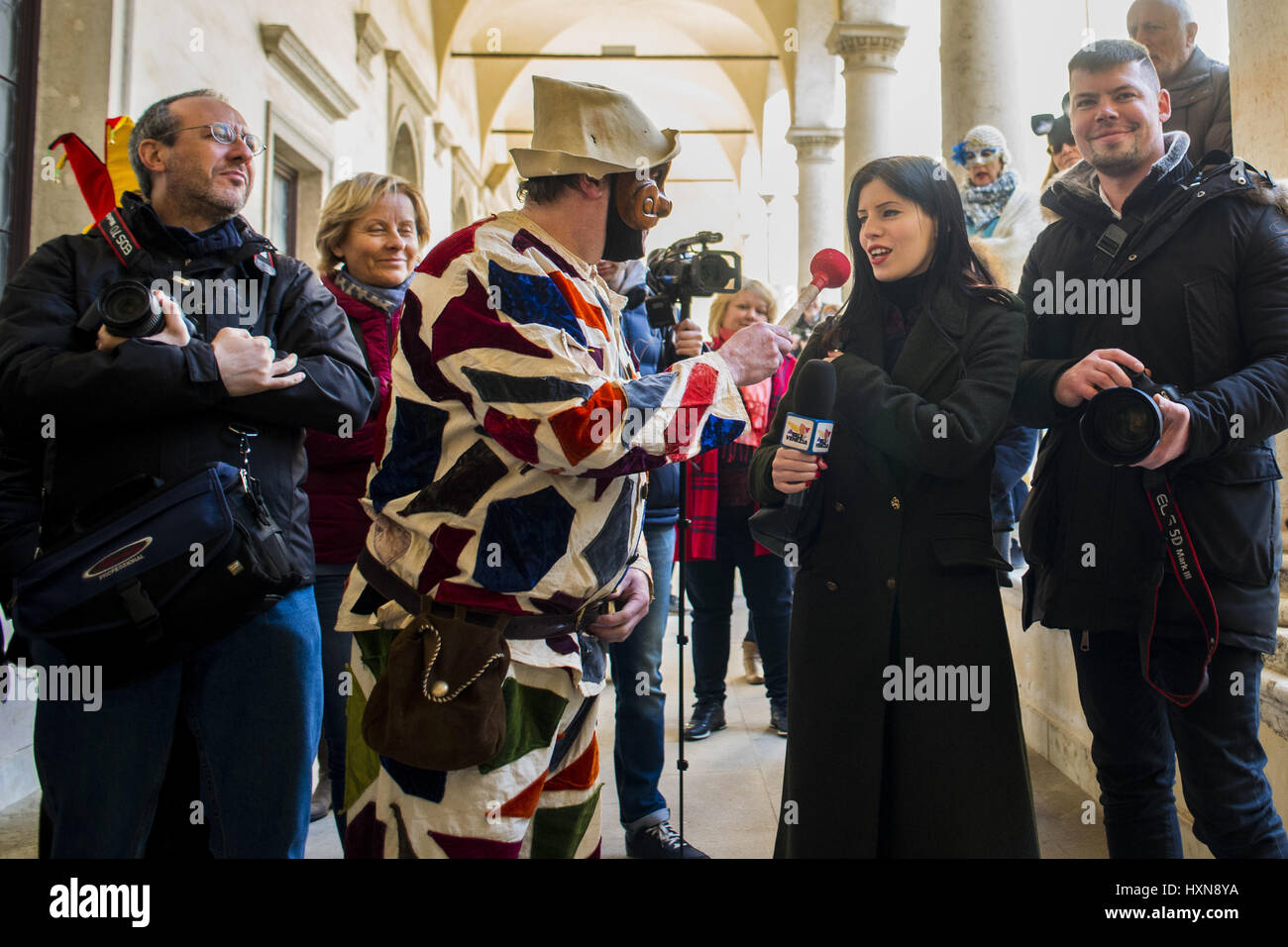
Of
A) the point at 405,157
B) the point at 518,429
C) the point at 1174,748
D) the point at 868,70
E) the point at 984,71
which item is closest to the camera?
the point at 518,429

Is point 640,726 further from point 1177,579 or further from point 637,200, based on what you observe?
point 637,200

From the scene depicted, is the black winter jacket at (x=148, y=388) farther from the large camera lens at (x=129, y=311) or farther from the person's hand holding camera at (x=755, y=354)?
the person's hand holding camera at (x=755, y=354)

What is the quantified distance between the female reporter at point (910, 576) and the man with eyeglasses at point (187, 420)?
101 centimetres

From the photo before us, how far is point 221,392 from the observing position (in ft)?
6.33

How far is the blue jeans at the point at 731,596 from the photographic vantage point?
4277mm

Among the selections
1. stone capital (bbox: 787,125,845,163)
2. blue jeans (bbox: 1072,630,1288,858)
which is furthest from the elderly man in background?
stone capital (bbox: 787,125,845,163)

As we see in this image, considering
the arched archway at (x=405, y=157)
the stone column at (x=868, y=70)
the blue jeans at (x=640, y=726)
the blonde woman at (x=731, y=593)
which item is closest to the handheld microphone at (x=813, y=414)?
the blue jeans at (x=640, y=726)

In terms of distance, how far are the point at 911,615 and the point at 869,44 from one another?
7.86 m

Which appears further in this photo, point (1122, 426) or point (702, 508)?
point (702, 508)

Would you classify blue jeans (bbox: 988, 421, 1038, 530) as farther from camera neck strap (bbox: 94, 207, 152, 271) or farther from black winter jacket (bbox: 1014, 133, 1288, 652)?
camera neck strap (bbox: 94, 207, 152, 271)

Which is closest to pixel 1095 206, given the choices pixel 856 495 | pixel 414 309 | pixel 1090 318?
pixel 1090 318

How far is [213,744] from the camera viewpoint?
77.5 inches

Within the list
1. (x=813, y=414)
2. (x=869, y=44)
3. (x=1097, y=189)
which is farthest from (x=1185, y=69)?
(x=869, y=44)
